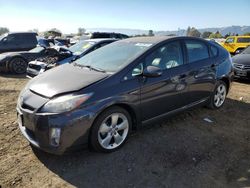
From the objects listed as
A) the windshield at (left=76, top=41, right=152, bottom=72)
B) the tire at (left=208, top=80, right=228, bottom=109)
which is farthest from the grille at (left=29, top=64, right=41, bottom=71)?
the tire at (left=208, top=80, right=228, bottom=109)

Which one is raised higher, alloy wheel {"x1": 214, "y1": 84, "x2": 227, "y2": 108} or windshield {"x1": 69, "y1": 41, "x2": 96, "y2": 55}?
windshield {"x1": 69, "y1": 41, "x2": 96, "y2": 55}

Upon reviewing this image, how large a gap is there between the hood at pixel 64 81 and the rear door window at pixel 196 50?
1.86 metres

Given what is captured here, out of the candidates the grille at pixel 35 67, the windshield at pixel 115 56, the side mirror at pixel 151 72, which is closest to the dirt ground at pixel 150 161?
the side mirror at pixel 151 72

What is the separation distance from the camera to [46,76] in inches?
154

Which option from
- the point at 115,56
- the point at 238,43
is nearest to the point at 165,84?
the point at 115,56

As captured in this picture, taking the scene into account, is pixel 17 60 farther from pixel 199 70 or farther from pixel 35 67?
pixel 199 70

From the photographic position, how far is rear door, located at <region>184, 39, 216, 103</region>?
4.49 meters

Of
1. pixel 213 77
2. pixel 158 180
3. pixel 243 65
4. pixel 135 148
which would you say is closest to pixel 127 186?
pixel 158 180

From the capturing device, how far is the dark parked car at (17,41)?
12.6 m

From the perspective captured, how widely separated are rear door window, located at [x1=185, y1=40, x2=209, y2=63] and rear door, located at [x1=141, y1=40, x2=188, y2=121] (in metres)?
0.23

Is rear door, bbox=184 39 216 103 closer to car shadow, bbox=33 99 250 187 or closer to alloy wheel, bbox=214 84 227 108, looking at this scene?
alloy wheel, bbox=214 84 227 108

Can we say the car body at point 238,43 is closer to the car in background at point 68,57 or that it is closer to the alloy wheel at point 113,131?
the car in background at point 68,57

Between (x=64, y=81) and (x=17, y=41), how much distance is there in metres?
10.8

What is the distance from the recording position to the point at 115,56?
411 centimetres
